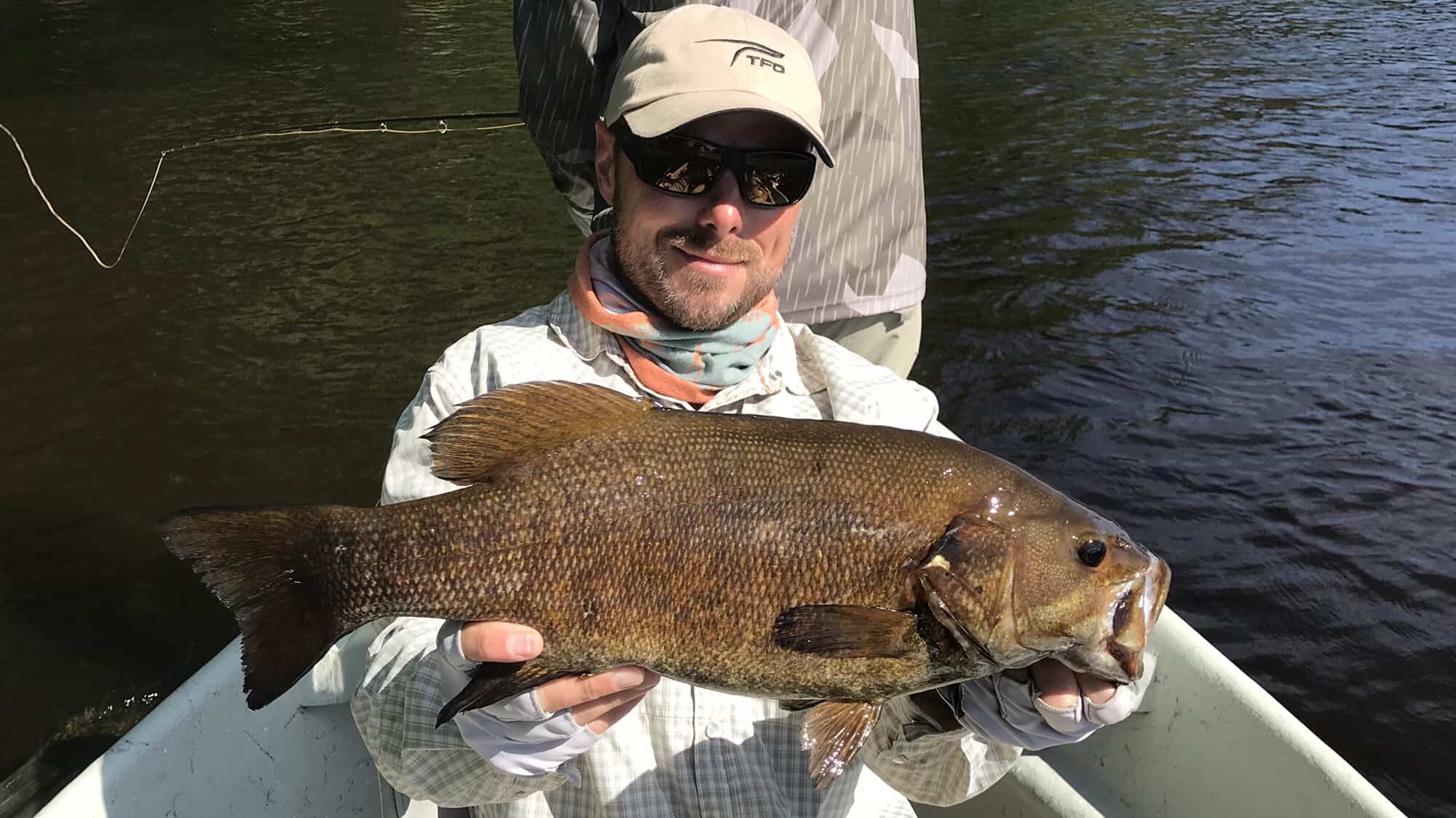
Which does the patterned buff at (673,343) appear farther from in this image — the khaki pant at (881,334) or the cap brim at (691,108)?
the khaki pant at (881,334)

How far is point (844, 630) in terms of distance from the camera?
2.06 metres

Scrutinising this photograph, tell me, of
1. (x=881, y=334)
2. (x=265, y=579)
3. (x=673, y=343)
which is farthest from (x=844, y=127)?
(x=265, y=579)

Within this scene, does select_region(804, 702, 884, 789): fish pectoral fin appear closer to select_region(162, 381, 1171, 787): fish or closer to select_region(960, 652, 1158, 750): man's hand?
select_region(162, 381, 1171, 787): fish

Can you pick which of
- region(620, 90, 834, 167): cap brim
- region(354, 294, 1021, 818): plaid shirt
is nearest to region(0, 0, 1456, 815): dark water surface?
region(354, 294, 1021, 818): plaid shirt

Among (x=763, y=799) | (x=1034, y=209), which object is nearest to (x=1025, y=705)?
(x=763, y=799)

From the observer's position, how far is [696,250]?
2758 mm

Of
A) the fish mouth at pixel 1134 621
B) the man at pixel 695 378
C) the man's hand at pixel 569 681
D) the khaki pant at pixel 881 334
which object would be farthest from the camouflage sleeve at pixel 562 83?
the fish mouth at pixel 1134 621

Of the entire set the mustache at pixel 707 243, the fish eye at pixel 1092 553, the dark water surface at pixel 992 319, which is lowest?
the dark water surface at pixel 992 319

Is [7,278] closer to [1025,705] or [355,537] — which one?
[355,537]

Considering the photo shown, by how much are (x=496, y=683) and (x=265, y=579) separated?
1.69 feet

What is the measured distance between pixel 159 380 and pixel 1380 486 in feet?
34.9

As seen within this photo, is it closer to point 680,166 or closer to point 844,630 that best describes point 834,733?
point 844,630

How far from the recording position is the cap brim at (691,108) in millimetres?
2602

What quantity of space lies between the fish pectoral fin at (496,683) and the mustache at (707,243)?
116cm
